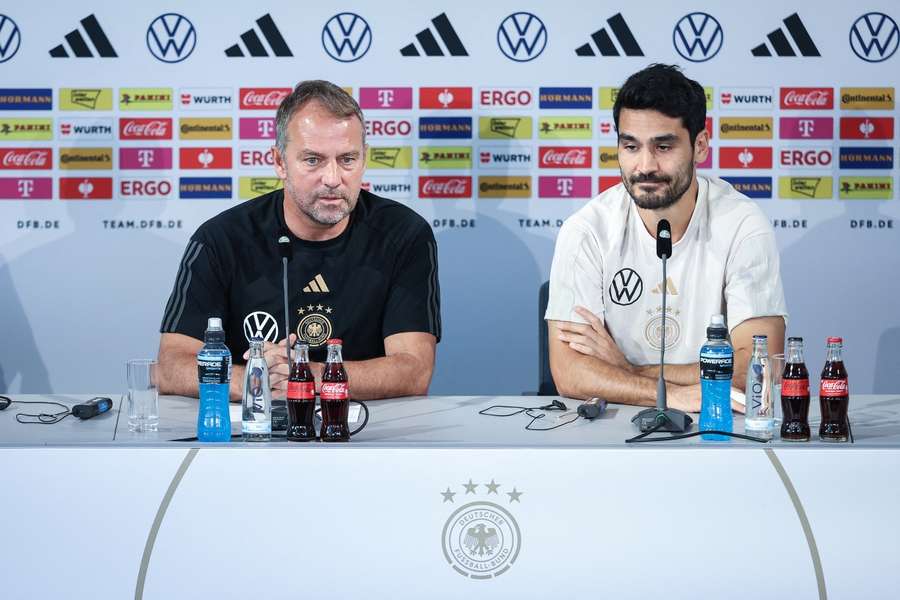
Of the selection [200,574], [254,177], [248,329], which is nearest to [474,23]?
[254,177]

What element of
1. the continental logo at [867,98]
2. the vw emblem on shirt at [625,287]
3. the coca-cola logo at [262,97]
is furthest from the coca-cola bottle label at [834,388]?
the coca-cola logo at [262,97]

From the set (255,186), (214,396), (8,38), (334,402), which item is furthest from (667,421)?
(8,38)

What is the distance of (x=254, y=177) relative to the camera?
3.98m

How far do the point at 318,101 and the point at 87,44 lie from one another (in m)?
1.47

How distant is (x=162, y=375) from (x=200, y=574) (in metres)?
1.07

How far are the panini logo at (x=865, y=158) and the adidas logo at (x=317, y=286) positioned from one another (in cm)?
218

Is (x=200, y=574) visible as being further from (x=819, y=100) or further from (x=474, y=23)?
(x=819, y=100)

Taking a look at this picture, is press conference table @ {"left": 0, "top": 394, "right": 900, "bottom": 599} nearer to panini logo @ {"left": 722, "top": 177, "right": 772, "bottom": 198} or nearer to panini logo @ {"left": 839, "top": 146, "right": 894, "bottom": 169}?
panini logo @ {"left": 722, "top": 177, "right": 772, "bottom": 198}

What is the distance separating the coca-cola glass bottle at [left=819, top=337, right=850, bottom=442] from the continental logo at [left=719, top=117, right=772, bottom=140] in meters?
2.03

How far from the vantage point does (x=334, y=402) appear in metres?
1.99

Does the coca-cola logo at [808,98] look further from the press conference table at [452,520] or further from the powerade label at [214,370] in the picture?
the powerade label at [214,370]

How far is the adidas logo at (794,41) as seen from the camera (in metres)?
3.89

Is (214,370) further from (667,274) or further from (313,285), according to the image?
(667,274)

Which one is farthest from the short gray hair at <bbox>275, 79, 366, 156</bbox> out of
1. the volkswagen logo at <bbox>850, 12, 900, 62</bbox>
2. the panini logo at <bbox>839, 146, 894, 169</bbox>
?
the volkswagen logo at <bbox>850, 12, 900, 62</bbox>
